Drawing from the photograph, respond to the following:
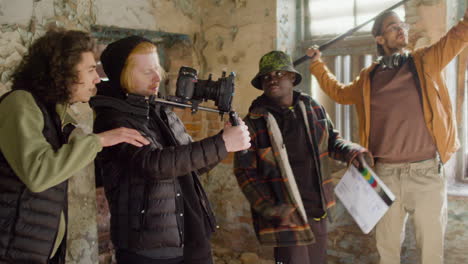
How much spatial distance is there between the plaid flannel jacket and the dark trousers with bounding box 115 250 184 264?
26.6 inches

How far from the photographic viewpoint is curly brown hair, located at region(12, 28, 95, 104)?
1578 mm

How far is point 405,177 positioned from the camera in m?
2.55

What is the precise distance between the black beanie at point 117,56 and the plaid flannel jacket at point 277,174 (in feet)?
2.83

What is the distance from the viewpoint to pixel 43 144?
57.1 inches

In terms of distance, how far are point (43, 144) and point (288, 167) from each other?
4.01 feet

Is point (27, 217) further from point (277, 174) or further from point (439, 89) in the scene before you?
point (439, 89)

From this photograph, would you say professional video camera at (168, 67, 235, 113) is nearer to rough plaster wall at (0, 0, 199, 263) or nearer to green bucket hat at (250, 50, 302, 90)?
green bucket hat at (250, 50, 302, 90)

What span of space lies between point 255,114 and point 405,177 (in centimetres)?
96

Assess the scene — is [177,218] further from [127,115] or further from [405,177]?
[405,177]

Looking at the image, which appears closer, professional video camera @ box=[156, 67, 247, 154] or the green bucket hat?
professional video camera @ box=[156, 67, 247, 154]

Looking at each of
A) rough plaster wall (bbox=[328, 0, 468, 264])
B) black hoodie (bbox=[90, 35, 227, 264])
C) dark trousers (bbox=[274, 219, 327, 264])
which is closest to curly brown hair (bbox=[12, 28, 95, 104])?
black hoodie (bbox=[90, 35, 227, 264])

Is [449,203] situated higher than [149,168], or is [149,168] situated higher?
[149,168]

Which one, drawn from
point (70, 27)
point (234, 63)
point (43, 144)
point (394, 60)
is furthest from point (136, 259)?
point (234, 63)

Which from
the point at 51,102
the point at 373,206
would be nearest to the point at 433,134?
the point at 373,206
